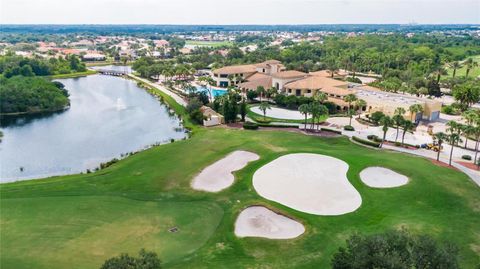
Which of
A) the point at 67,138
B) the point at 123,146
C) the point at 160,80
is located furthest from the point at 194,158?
the point at 160,80

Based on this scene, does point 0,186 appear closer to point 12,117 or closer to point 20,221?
point 20,221

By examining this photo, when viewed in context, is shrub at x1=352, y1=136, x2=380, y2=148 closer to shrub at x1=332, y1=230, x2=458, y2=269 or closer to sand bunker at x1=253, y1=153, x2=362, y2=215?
sand bunker at x1=253, y1=153, x2=362, y2=215

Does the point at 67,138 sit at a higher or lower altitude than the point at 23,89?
lower

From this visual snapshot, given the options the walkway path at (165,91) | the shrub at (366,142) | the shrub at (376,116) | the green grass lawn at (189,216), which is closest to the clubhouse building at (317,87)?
Answer: the shrub at (376,116)

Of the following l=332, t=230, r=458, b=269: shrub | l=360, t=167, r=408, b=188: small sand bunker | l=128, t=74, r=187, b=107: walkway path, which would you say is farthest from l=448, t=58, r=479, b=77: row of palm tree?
l=332, t=230, r=458, b=269: shrub

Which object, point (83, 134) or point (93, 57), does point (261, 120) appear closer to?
point (83, 134)

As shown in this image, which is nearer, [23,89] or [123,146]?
[123,146]
